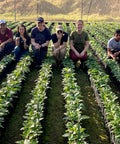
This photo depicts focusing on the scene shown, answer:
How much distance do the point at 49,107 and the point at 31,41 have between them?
10.5 ft

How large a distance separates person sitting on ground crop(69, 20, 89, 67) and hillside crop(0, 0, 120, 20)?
43158 millimetres

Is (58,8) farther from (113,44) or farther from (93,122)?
(93,122)

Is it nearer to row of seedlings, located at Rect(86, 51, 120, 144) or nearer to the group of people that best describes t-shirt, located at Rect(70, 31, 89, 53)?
the group of people

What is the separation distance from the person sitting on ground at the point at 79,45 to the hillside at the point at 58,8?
43.2 meters

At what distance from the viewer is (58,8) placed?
53469mm

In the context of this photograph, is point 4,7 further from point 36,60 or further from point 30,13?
point 36,60

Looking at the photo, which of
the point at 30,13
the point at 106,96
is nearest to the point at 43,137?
the point at 106,96

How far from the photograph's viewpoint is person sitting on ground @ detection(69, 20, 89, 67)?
23.3ft

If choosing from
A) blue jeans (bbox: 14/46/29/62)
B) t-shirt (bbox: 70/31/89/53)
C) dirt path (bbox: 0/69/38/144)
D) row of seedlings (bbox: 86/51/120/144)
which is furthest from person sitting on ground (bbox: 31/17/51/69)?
row of seedlings (bbox: 86/51/120/144)

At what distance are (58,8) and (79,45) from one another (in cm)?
4877

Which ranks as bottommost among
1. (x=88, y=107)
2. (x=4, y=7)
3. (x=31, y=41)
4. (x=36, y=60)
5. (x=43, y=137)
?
(x=43, y=137)

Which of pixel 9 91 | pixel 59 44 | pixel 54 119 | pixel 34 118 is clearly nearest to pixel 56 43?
pixel 59 44

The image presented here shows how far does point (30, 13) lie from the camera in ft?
163

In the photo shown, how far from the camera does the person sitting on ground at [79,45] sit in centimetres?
709
